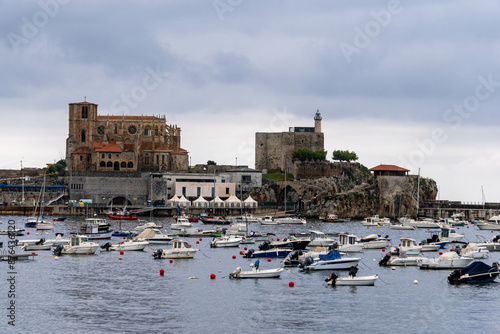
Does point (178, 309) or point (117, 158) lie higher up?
point (117, 158)

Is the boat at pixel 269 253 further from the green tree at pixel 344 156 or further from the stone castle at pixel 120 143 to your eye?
the green tree at pixel 344 156

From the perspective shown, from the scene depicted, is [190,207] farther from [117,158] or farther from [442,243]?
[442,243]

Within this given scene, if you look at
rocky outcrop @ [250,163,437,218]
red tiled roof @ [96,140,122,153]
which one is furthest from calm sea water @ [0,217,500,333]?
red tiled roof @ [96,140,122,153]

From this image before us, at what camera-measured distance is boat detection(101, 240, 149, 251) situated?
270 feet

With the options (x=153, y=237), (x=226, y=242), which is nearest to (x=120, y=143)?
(x=153, y=237)

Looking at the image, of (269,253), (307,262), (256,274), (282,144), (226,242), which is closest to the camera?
(256,274)

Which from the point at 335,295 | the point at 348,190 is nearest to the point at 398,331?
the point at 335,295

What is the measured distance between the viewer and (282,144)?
196375 millimetres

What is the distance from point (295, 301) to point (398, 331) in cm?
946

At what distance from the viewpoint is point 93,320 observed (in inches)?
1841

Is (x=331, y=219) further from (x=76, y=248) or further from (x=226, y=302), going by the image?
(x=226, y=302)

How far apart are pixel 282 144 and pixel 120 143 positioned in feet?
129

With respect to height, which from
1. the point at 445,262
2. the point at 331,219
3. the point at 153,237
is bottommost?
the point at 445,262

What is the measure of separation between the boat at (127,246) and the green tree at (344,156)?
119 metres
